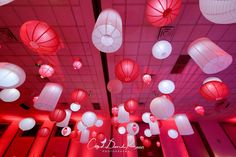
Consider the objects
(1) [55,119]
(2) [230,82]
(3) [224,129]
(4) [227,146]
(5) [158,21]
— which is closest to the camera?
(5) [158,21]

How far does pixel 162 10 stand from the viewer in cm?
159

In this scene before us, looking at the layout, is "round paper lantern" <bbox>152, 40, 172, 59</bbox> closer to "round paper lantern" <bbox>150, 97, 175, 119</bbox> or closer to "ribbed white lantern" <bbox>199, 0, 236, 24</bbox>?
"round paper lantern" <bbox>150, 97, 175, 119</bbox>

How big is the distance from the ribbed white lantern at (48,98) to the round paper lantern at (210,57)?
2.60 meters

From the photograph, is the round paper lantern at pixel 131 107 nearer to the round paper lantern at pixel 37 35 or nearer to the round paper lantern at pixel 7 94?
the round paper lantern at pixel 37 35

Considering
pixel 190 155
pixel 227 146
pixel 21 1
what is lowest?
pixel 190 155

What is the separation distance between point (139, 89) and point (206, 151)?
5.44m

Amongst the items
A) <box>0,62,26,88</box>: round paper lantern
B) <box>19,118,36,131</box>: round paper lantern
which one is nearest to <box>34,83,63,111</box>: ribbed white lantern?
<box>0,62,26,88</box>: round paper lantern

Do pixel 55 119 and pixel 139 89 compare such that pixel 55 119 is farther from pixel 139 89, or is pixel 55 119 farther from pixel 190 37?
pixel 190 37

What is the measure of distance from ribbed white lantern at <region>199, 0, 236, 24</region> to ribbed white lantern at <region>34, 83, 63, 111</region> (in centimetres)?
261

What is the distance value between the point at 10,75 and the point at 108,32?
157cm

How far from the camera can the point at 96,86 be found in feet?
15.5

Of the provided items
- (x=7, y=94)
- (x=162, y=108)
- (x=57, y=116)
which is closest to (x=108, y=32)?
(x=162, y=108)

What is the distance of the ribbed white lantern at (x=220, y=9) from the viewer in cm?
115

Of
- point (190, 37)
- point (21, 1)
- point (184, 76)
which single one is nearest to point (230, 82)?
point (184, 76)
